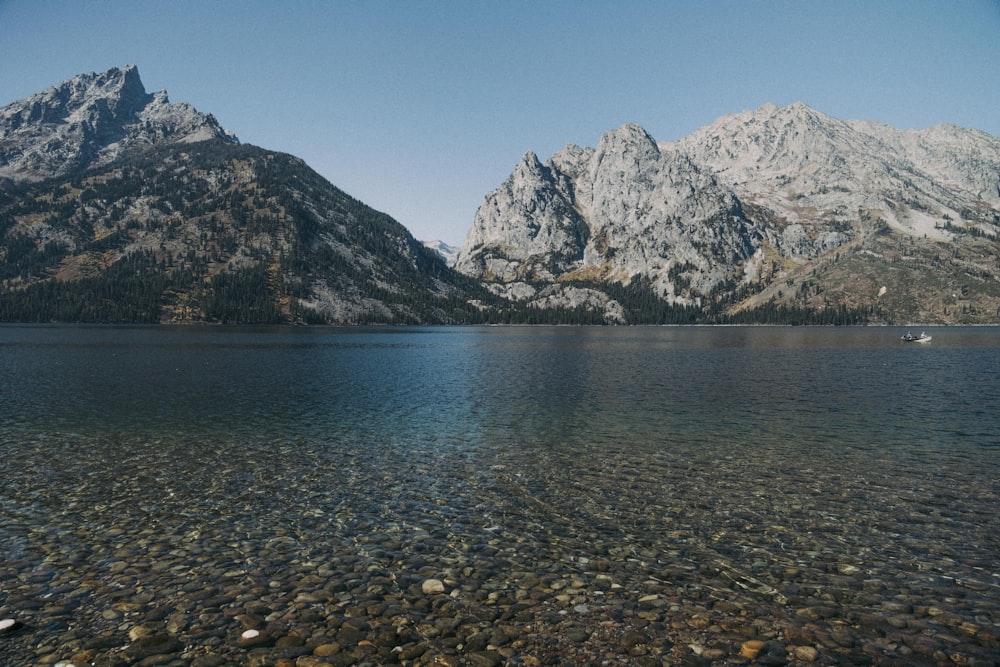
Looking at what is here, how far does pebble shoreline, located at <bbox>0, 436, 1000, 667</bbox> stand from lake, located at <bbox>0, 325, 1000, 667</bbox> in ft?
0.31

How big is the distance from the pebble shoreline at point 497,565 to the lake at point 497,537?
0.31 feet

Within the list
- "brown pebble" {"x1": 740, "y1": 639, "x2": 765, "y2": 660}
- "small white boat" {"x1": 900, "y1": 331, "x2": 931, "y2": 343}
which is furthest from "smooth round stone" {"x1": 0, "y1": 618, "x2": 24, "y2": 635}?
"small white boat" {"x1": 900, "y1": 331, "x2": 931, "y2": 343}

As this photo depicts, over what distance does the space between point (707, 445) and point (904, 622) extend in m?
22.7

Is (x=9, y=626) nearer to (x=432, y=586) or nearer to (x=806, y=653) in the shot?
(x=432, y=586)

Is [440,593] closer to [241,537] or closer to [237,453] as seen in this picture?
[241,537]

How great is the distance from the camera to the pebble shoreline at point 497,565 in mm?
13180

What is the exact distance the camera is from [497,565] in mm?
18000

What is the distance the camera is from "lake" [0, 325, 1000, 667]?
1346cm

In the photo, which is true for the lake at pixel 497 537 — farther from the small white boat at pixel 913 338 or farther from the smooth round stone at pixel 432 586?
the small white boat at pixel 913 338

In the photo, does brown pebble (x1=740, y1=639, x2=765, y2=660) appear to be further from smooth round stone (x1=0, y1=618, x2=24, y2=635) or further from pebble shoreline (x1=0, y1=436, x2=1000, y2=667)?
smooth round stone (x1=0, y1=618, x2=24, y2=635)

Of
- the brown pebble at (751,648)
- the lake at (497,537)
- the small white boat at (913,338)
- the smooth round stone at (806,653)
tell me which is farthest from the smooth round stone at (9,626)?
the small white boat at (913,338)

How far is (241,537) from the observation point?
20.3m

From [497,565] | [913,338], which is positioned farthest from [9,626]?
[913,338]

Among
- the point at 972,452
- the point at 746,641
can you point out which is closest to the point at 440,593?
the point at 746,641
